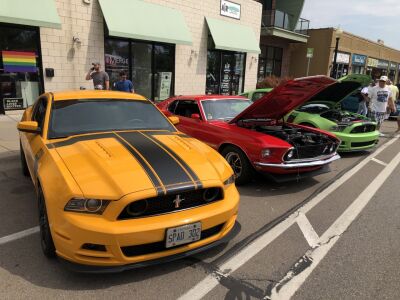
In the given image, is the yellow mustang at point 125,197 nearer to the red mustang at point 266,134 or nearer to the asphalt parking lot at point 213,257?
the asphalt parking lot at point 213,257

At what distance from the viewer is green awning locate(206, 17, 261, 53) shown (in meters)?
15.8

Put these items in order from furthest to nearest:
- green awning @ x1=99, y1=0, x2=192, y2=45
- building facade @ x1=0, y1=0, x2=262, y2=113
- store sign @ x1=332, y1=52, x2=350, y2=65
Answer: store sign @ x1=332, y1=52, x2=350, y2=65
green awning @ x1=99, y1=0, x2=192, y2=45
building facade @ x1=0, y1=0, x2=262, y2=113

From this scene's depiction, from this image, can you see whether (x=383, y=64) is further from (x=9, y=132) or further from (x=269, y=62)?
(x=9, y=132)

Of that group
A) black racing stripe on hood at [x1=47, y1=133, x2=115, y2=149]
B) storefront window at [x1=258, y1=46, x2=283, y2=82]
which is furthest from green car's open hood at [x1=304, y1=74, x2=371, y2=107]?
storefront window at [x1=258, y1=46, x2=283, y2=82]

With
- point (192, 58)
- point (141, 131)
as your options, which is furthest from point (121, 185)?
point (192, 58)

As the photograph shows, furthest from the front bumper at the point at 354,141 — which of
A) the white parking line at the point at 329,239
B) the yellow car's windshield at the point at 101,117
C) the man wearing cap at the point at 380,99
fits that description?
the yellow car's windshield at the point at 101,117

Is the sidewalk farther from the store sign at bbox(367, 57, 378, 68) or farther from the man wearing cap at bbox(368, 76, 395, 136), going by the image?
the store sign at bbox(367, 57, 378, 68)

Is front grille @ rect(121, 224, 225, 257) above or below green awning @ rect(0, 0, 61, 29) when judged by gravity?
below

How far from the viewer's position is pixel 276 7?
86.5 feet

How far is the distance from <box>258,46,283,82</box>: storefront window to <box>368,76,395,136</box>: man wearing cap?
48.3ft

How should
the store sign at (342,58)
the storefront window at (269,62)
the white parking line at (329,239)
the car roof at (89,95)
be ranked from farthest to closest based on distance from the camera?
the store sign at (342,58) → the storefront window at (269,62) → the car roof at (89,95) → the white parking line at (329,239)

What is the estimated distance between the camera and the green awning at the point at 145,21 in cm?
1161

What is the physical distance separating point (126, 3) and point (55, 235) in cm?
1138

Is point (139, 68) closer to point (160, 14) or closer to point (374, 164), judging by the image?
point (160, 14)
